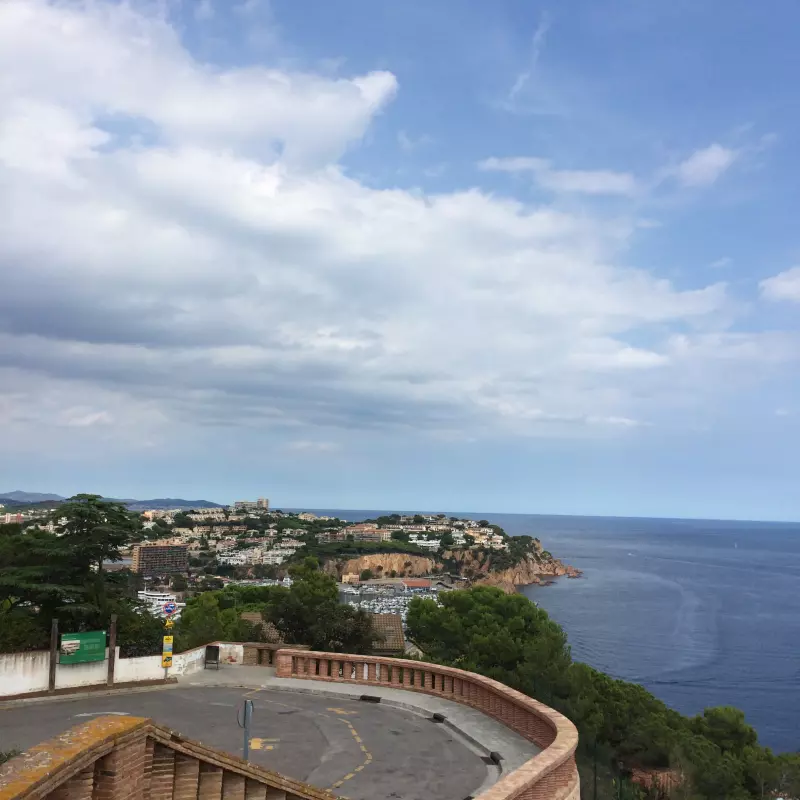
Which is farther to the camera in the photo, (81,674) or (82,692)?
(81,674)

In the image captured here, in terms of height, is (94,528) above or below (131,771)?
above

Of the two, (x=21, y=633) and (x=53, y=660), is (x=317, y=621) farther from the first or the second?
(x=21, y=633)

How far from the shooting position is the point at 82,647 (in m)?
17.2

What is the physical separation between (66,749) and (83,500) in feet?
54.4

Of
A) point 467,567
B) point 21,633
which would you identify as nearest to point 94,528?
point 21,633

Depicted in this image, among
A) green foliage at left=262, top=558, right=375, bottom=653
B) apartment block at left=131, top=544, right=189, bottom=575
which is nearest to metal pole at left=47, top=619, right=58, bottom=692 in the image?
green foliage at left=262, top=558, right=375, bottom=653

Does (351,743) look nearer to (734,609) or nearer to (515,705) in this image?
(515,705)

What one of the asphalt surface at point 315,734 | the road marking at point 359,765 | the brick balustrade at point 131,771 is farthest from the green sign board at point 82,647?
the brick balustrade at point 131,771

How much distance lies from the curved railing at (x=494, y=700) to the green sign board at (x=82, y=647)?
15.1 feet

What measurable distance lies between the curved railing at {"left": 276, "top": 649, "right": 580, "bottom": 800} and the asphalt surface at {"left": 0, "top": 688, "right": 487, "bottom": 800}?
1313 mm

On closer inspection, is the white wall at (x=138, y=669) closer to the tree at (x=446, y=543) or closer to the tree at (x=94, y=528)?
the tree at (x=94, y=528)

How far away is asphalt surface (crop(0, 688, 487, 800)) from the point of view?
11125 millimetres

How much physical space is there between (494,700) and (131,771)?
10.8 m

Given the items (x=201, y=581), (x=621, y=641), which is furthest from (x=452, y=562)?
(x=621, y=641)
